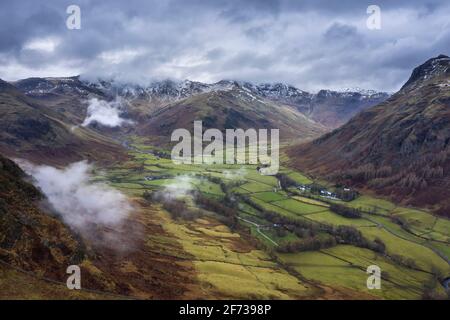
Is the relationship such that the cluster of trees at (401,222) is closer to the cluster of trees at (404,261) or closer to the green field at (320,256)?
the green field at (320,256)

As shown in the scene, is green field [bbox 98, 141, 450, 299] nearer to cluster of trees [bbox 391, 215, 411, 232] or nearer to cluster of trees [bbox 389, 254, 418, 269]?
Result: cluster of trees [bbox 389, 254, 418, 269]

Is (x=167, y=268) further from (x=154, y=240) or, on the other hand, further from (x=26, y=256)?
(x=26, y=256)

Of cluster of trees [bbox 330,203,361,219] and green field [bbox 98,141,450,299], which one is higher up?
cluster of trees [bbox 330,203,361,219]

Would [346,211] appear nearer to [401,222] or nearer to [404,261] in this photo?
[401,222]

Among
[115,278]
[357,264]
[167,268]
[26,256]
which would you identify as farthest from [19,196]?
[357,264]

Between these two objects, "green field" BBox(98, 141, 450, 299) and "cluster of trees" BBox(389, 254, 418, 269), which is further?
"cluster of trees" BBox(389, 254, 418, 269)

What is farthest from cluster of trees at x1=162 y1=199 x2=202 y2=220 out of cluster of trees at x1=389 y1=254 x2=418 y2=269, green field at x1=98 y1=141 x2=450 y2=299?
cluster of trees at x1=389 y1=254 x2=418 y2=269

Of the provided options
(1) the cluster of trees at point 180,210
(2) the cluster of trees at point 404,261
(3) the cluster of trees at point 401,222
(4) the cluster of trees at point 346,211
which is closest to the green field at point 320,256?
(2) the cluster of trees at point 404,261

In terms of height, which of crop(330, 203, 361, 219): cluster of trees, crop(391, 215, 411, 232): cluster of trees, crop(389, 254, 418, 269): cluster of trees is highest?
crop(330, 203, 361, 219): cluster of trees

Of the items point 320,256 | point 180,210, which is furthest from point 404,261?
point 180,210
